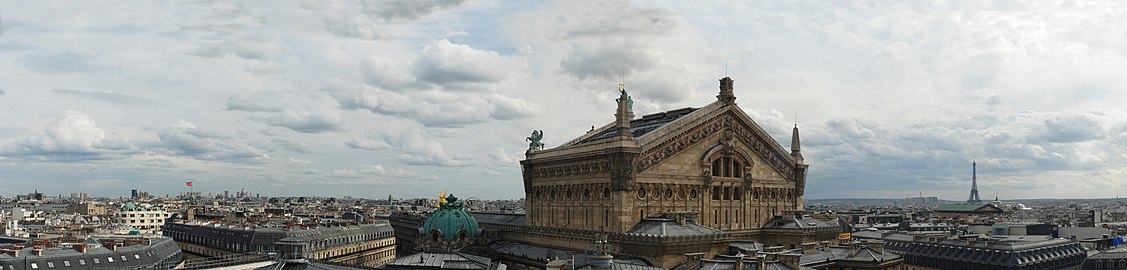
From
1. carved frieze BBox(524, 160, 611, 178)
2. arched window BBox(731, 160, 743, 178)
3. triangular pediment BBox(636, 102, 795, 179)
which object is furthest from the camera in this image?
arched window BBox(731, 160, 743, 178)

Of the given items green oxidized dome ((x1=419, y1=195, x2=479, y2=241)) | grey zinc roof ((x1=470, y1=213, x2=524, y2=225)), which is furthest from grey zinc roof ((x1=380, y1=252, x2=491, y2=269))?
grey zinc roof ((x1=470, y1=213, x2=524, y2=225))

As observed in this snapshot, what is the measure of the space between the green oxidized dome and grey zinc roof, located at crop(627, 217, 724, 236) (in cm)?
1906

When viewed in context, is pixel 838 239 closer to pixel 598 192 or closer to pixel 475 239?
pixel 598 192

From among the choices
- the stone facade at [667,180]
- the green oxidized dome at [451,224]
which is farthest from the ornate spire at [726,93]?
the green oxidized dome at [451,224]

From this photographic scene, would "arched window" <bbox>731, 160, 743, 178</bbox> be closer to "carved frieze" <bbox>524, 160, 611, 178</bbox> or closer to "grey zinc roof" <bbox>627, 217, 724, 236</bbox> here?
"grey zinc roof" <bbox>627, 217, 724, 236</bbox>

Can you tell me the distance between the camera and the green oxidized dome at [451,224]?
86.4 meters

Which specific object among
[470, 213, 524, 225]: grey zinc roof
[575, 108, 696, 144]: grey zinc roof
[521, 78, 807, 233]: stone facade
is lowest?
[470, 213, 524, 225]: grey zinc roof

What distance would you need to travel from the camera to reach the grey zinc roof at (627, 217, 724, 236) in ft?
238

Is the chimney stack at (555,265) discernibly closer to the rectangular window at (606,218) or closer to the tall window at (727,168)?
the rectangular window at (606,218)

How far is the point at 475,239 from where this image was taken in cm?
8819

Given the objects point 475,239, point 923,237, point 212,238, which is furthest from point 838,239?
point 212,238

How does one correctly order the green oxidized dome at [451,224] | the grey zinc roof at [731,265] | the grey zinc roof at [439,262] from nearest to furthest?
1. the grey zinc roof at [731,265]
2. the grey zinc roof at [439,262]
3. the green oxidized dome at [451,224]

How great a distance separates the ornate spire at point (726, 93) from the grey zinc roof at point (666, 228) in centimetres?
1397

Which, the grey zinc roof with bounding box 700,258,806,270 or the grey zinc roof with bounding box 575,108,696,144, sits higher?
the grey zinc roof with bounding box 575,108,696,144
